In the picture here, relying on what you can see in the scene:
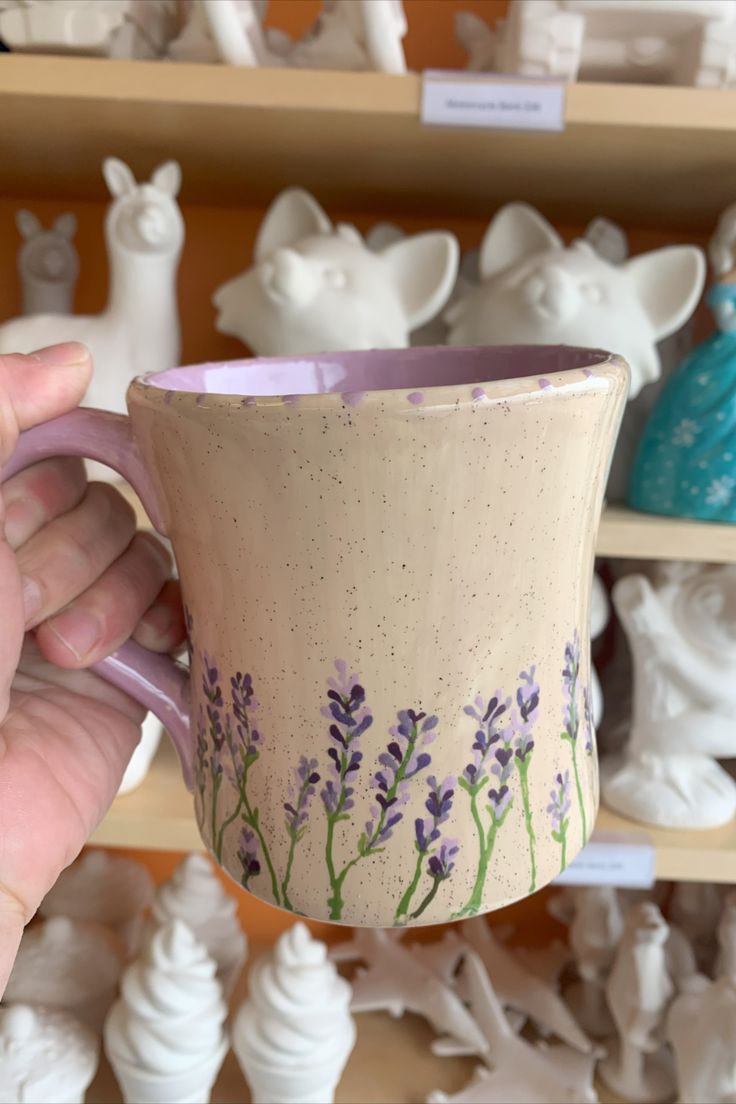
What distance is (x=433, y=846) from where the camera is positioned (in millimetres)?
331

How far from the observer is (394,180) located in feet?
2.50

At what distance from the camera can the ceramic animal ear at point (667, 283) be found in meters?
0.71

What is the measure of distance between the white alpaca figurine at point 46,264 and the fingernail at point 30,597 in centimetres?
48

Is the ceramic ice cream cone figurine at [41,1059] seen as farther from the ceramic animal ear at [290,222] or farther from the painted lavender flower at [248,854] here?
the ceramic animal ear at [290,222]

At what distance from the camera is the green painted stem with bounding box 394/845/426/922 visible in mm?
331

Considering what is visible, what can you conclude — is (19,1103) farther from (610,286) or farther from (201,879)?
(610,286)

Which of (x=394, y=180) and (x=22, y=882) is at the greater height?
(x=394, y=180)

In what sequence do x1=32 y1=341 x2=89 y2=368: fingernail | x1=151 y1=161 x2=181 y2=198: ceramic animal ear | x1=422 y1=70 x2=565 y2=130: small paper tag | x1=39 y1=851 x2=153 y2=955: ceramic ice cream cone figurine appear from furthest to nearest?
1. x1=39 y1=851 x2=153 y2=955: ceramic ice cream cone figurine
2. x1=151 y1=161 x2=181 y2=198: ceramic animal ear
3. x1=422 y1=70 x2=565 y2=130: small paper tag
4. x1=32 y1=341 x2=89 y2=368: fingernail

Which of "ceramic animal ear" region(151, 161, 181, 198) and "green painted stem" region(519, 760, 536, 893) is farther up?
"ceramic animal ear" region(151, 161, 181, 198)

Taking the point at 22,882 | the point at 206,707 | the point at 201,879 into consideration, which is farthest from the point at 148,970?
the point at 206,707

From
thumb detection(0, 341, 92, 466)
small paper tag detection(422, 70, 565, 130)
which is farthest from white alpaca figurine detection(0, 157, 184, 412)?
thumb detection(0, 341, 92, 466)

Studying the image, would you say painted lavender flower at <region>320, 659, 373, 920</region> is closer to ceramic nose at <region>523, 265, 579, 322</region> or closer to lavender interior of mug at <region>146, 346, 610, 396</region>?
lavender interior of mug at <region>146, 346, 610, 396</region>

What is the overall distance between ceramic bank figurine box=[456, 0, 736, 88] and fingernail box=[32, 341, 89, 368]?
42 centimetres

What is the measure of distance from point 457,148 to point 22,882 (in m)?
0.57
